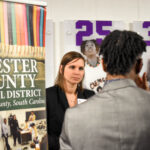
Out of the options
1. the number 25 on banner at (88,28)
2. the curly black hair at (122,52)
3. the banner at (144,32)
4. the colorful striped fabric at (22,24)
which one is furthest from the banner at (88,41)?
the curly black hair at (122,52)

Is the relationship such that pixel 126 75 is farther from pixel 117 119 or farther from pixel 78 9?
pixel 78 9

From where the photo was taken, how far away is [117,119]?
1.09 meters

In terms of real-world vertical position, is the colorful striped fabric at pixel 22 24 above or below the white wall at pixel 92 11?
below

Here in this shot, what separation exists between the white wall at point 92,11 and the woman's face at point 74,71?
0.13 meters

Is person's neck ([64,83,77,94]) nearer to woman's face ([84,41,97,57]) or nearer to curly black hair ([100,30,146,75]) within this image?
woman's face ([84,41,97,57])

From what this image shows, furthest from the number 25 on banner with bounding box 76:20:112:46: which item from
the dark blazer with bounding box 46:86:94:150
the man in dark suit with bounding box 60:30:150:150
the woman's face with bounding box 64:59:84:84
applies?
the man in dark suit with bounding box 60:30:150:150

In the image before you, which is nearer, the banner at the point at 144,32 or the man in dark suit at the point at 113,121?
the man in dark suit at the point at 113,121

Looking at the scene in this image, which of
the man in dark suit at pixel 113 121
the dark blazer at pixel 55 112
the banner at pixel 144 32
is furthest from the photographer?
the banner at pixel 144 32

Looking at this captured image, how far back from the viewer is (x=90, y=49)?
2668mm

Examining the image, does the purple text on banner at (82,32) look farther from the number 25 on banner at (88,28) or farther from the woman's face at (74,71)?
the woman's face at (74,71)

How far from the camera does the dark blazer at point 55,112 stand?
2432mm

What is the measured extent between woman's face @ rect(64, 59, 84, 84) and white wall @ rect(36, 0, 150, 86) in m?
0.13

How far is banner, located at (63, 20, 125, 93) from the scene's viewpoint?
2.61 metres

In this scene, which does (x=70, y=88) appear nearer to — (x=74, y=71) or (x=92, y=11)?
(x=74, y=71)
